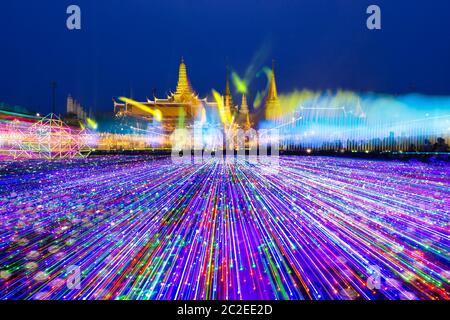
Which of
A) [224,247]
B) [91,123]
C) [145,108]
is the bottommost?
[224,247]

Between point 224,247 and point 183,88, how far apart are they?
67.4 metres

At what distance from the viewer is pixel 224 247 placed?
3.99 meters

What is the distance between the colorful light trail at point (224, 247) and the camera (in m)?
2.94

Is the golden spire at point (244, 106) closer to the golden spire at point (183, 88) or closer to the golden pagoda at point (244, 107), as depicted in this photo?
the golden pagoda at point (244, 107)

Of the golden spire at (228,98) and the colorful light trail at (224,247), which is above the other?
Answer: the golden spire at (228,98)

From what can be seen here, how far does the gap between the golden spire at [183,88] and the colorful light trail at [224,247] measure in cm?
6266

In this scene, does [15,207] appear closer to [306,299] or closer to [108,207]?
[108,207]

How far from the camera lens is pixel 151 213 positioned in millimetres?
5867

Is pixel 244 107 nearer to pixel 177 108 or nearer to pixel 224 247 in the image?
pixel 177 108

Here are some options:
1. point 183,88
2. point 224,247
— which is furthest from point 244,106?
point 224,247

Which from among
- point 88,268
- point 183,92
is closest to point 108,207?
point 88,268

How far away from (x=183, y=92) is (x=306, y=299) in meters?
68.0

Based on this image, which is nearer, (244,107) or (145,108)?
(145,108)

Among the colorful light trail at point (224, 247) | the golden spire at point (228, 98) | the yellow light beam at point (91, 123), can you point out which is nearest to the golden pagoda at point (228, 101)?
the golden spire at point (228, 98)
